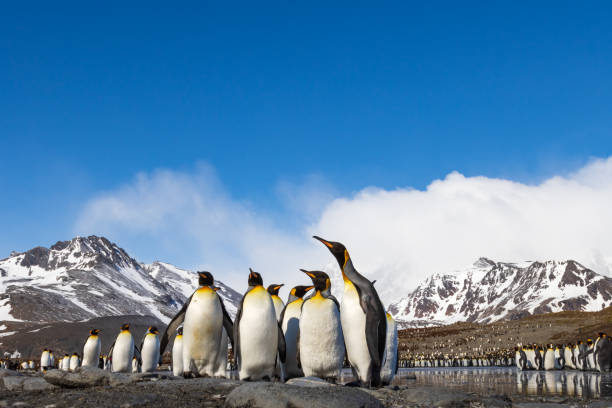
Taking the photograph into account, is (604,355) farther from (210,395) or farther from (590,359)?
(210,395)

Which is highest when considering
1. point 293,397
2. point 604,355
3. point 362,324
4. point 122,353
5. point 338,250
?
point 338,250

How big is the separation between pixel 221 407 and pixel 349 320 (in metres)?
3.21

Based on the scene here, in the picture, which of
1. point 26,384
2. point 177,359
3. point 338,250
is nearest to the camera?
point 338,250

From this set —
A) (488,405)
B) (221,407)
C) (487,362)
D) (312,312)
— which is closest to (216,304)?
(312,312)

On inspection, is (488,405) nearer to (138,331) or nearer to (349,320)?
(349,320)

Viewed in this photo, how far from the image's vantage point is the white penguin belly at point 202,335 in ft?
32.6

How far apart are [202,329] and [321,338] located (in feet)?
7.58

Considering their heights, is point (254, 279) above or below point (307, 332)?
above

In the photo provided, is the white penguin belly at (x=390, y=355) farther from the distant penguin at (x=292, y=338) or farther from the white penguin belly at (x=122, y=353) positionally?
the white penguin belly at (x=122, y=353)

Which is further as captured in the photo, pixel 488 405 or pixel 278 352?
pixel 278 352

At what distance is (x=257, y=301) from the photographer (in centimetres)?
936

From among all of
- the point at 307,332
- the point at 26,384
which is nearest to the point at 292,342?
the point at 307,332

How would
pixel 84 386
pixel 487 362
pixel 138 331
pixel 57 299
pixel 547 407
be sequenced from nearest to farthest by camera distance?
pixel 547 407 → pixel 84 386 → pixel 487 362 → pixel 138 331 → pixel 57 299

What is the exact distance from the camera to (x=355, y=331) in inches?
357
